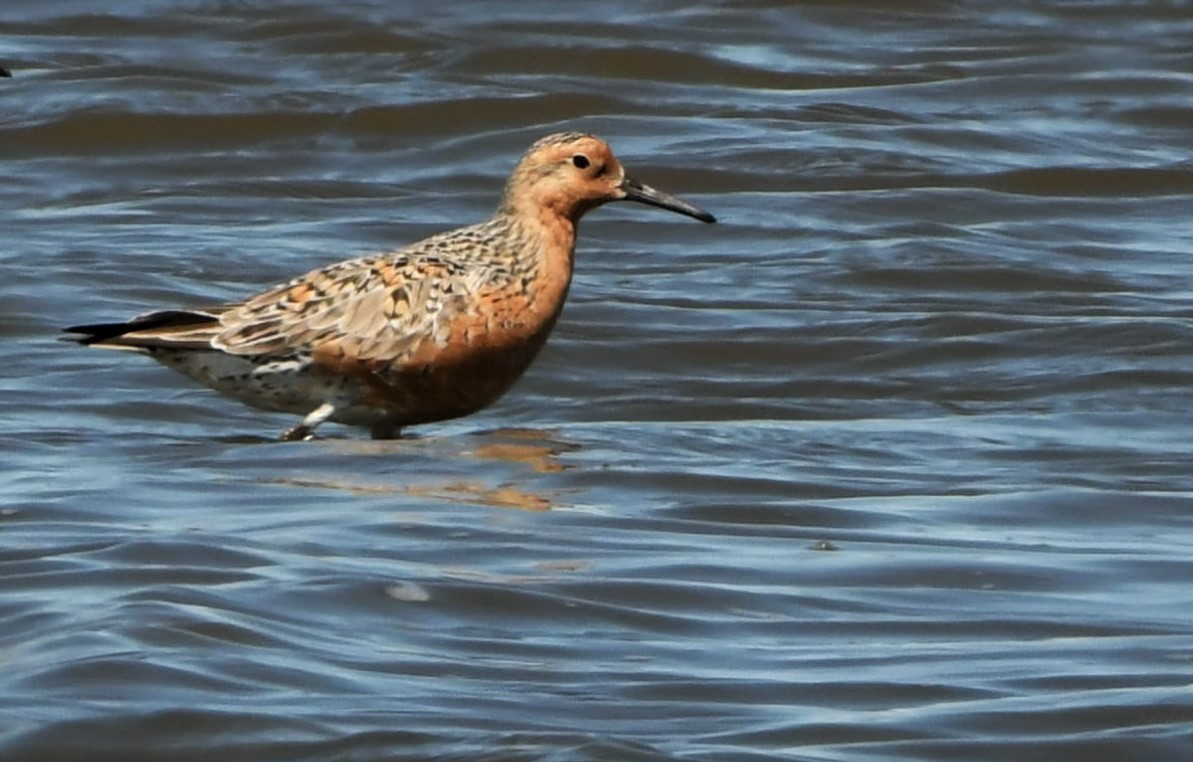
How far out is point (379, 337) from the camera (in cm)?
1050

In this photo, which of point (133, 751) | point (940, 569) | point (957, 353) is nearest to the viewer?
point (133, 751)

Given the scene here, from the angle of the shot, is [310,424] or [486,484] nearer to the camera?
[486,484]

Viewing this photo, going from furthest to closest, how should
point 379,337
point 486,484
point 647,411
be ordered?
point 647,411
point 379,337
point 486,484

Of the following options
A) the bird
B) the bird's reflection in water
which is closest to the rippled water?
the bird's reflection in water

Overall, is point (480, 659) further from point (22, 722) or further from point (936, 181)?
point (936, 181)

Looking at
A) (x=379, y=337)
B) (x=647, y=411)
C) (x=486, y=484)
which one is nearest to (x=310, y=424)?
(x=379, y=337)

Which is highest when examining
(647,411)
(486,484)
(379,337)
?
(379,337)

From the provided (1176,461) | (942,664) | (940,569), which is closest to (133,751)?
(942,664)

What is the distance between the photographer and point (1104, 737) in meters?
6.33

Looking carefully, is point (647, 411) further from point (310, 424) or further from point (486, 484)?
point (486, 484)

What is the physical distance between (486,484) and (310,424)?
5.18 feet

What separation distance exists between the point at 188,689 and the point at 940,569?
2.43 m

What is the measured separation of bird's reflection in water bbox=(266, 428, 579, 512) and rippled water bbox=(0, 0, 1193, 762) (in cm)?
4

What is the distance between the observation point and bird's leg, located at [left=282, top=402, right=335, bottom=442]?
10.5 m
